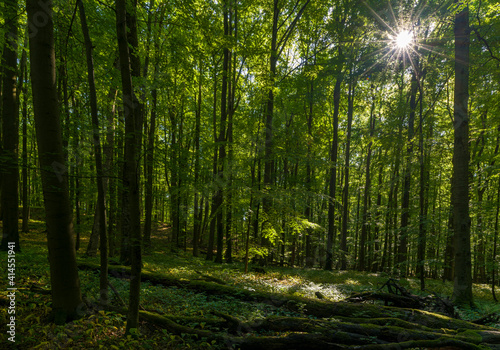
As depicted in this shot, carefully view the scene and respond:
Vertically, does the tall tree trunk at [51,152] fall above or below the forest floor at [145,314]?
above

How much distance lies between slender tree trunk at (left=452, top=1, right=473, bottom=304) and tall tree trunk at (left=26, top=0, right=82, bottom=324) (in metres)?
10.5

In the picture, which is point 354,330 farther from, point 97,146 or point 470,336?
point 97,146

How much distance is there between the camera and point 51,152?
3523 mm

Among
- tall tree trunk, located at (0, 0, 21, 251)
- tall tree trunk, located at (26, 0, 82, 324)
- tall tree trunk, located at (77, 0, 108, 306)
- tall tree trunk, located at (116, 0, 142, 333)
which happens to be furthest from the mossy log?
tall tree trunk, located at (0, 0, 21, 251)

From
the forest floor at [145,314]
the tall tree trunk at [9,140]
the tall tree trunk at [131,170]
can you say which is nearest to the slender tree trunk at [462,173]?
the forest floor at [145,314]

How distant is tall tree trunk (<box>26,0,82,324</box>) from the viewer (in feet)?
11.4

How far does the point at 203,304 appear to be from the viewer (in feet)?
19.3

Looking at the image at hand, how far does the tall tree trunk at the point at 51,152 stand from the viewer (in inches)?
137

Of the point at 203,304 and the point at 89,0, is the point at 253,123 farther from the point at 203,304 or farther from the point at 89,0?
the point at 203,304

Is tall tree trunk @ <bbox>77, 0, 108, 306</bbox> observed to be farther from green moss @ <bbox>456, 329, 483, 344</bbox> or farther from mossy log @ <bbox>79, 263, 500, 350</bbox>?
green moss @ <bbox>456, 329, 483, 344</bbox>

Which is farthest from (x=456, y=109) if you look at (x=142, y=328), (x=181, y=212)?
(x=181, y=212)

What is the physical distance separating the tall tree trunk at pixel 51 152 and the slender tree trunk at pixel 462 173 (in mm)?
10534

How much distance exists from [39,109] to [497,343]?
29.0 feet

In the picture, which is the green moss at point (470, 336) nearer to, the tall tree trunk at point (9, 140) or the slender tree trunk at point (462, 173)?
the slender tree trunk at point (462, 173)
